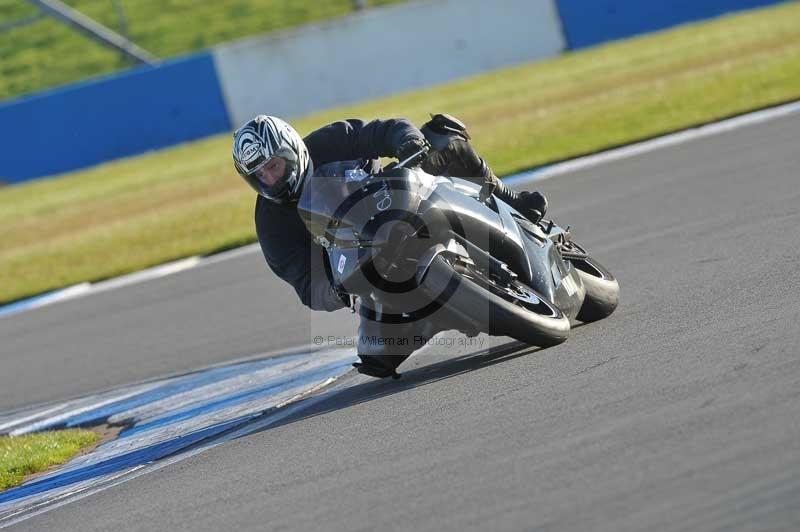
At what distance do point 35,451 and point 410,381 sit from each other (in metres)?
2.21

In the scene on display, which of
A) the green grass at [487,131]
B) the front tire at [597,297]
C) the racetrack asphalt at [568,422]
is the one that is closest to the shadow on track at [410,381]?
the racetrack asphalt at [568,422]

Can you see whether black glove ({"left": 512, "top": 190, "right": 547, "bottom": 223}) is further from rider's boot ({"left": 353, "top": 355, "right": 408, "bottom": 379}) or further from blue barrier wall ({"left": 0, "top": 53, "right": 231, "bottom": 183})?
blue barrier wall ({"left": 0, "top": 53, "right": 231, "bottom": 183})

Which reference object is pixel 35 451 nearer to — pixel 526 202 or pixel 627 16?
pixel 526 202

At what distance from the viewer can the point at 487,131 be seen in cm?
1941

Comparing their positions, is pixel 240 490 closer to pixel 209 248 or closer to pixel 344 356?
pixel 344 356

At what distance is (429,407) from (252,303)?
5.12 metres

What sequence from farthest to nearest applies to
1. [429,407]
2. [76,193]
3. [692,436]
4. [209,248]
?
1. [76,193]
2. [209,248]
3. [429,407]
4. [692,436]

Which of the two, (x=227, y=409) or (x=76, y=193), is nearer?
(x=227, y=409)

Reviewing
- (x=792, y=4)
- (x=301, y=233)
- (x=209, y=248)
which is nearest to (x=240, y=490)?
(x=301, y=233)

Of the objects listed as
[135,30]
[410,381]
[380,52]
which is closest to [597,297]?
[410,381]

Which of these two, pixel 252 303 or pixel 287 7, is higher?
pixel 287 7

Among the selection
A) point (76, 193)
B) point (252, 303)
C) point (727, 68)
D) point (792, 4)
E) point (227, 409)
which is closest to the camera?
point (227, 409)

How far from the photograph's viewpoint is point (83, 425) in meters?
7.90

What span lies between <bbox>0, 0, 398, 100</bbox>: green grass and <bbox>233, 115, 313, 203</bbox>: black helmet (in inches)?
1152
